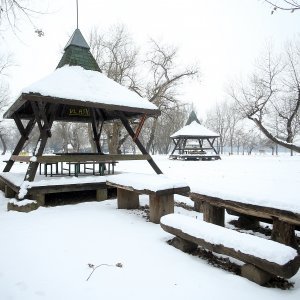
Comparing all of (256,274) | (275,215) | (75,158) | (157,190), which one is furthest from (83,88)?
(256,274)

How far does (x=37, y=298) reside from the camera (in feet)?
9.71

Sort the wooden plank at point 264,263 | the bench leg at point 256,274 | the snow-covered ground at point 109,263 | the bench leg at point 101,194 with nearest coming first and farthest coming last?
the wooden plank at point 264,263 → the snow-covered ground at point 109,263 → the bench leg at point 256,274 → the bench leg at point 101,194

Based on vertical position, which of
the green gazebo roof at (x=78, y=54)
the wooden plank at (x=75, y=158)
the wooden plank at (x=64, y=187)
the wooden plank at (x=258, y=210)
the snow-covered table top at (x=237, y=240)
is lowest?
the snow-covered table top at (x=237, y=240)

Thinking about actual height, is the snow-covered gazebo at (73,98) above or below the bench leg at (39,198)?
above

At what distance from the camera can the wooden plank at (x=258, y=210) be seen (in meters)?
3.77

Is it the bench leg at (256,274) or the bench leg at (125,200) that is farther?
the bench leg at (125,200)

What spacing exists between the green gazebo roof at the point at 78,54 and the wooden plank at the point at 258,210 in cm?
644

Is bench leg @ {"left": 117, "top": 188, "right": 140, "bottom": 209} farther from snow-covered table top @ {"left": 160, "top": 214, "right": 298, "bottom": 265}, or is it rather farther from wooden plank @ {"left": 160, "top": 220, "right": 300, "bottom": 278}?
wooden plank @ {"left": 160, "top": 220, "right": 300, "bottom": 278}

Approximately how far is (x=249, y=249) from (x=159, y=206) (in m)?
2.67

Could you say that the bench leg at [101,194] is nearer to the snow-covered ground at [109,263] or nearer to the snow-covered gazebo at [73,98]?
the snow-covered gazebo at [73,98]

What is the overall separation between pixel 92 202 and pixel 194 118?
2726 cm

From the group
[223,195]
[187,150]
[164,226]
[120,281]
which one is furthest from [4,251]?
[187,150]

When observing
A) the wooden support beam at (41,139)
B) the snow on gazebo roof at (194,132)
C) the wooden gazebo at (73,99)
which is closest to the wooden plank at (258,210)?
the wooden gazebo at (73,99)

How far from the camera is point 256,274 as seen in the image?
10.9ft
